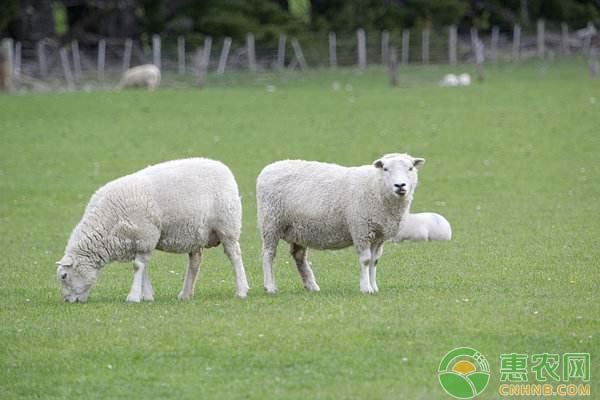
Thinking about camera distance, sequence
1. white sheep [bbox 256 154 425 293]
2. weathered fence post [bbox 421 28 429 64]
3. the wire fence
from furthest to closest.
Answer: weathered fence post [bbox 421 28 429 64] < the wire fence < white sheep [bbox 256 154 425 293]

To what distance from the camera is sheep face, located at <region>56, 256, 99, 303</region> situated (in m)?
11.2

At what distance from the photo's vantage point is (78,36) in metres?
49.3

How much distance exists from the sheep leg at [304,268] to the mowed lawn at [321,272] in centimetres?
16

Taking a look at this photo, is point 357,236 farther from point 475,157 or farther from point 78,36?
point 78,36

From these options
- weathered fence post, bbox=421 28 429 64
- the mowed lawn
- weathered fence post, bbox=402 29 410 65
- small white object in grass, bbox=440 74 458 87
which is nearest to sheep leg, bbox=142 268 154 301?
the mowed lawn

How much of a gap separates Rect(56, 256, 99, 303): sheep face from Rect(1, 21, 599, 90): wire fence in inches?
1364

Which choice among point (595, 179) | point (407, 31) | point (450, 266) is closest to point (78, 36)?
point (407, 31)

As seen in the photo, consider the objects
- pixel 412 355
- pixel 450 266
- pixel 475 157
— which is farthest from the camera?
pixel 475 157

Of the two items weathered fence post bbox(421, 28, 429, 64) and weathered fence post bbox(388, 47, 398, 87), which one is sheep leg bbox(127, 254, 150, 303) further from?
weathered fence post bbox(421, 28, 429, 64)

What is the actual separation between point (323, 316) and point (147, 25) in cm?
4190

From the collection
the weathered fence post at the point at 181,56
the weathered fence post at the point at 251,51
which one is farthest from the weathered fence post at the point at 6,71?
the weathered fence post at the point at 251,51

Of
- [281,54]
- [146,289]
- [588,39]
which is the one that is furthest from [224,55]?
[146,289]

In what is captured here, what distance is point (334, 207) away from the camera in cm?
1140

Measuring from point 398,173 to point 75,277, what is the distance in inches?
135
